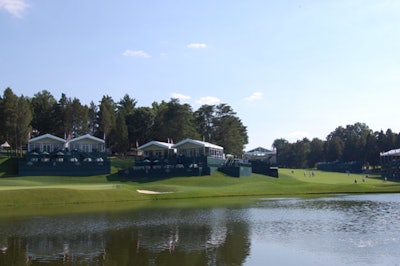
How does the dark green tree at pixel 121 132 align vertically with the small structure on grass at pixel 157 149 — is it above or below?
above

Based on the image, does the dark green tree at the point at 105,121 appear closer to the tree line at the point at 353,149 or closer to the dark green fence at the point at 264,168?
the dark green fence at the point at 264,168

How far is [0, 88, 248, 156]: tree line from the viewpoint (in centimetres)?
9875

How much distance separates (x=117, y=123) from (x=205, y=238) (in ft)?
306

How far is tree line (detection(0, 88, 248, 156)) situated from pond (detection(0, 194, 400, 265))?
6591 cm

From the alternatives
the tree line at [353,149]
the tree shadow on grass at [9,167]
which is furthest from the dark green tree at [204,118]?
the tree line at [353,149]

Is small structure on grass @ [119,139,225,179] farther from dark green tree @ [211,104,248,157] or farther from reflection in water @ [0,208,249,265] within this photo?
reflection in water @ [0,208,249,265]

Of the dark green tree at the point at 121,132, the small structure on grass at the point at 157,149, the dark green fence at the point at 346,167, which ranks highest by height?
the dark green tree at the point at 121,132

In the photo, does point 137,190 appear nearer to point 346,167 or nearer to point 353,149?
point 346,167

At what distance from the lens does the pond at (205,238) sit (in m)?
21.0

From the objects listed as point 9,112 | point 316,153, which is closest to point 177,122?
point 9,112

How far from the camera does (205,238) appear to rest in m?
26.5

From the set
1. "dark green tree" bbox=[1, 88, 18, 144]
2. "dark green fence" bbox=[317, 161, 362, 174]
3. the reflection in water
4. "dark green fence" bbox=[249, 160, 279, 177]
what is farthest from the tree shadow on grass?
"dark green fence" bbox=[317, 161, 362, 174]

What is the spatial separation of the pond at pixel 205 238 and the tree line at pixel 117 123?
65.9 meters

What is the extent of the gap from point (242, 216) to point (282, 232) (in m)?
8.87
